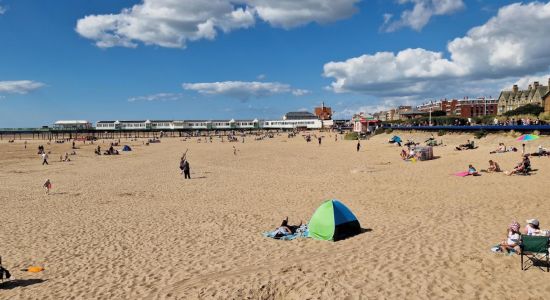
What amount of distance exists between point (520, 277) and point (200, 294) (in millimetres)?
6025

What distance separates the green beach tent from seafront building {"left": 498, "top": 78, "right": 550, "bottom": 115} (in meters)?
68.2

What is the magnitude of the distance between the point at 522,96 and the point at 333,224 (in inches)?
3187

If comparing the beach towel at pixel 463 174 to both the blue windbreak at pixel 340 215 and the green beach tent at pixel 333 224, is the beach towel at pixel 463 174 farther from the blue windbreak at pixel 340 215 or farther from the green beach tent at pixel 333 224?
the blue windbreak at pixel 340 215

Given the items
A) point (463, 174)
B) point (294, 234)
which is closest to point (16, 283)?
point (294, 234)

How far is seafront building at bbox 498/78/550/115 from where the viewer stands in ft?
224

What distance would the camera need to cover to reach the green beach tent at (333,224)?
34.3 feet

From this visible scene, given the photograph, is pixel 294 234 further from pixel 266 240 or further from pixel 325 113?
pixel 325 113

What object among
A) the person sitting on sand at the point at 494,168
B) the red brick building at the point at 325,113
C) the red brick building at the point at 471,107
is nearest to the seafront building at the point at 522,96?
the red brick building at the point at 471,107

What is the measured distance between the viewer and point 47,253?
1023 centimetres

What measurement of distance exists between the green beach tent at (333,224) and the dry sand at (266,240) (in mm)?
319

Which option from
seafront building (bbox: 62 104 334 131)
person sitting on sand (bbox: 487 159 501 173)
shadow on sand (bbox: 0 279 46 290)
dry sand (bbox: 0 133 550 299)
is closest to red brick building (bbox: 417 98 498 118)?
seafront building (bbox: 62 104 334 131)

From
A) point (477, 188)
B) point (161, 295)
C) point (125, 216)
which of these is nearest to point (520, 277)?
point (161, 295)

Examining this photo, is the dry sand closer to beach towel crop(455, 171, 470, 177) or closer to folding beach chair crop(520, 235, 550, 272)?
folding beach chair crop(520, 235, 550, 272)

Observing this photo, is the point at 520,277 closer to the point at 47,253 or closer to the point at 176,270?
the point at 176,270
